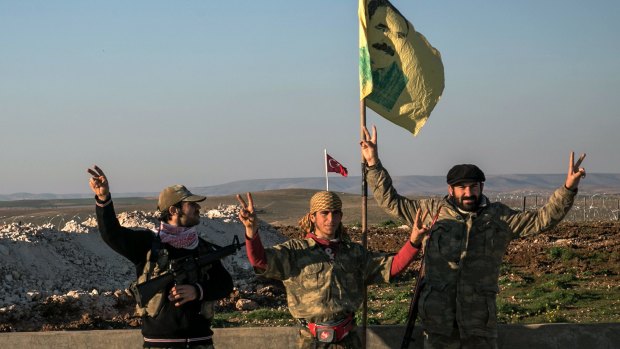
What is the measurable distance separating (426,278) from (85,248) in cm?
1730

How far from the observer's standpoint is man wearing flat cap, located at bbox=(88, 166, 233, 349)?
6.23 metres

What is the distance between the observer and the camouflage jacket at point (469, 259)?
21.7 feet

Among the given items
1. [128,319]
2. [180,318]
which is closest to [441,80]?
[180,318]

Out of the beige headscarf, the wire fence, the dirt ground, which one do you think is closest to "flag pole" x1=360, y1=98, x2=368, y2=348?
the beige headscarf

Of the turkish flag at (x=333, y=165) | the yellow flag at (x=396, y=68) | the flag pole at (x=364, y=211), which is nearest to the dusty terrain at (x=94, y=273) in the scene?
the turkish flag at (x=333, y=165)

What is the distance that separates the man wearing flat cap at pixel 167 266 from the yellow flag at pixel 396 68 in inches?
91.2

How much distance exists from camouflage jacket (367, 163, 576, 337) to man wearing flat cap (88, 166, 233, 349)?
59.8 inches

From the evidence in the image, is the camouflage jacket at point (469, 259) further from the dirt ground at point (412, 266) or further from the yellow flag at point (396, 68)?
the dirt ground at point (412, 266)

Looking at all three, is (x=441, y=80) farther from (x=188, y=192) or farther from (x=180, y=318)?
(x=180, y=318)

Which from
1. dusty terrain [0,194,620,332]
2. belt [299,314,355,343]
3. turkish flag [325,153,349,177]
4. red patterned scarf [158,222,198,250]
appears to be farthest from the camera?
turkish flag [325,153,349,177]

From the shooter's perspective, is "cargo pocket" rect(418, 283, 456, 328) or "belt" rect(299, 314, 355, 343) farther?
"cargo pocket" rect(418, 283, 456, 328)

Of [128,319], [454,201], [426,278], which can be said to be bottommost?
[128,319]

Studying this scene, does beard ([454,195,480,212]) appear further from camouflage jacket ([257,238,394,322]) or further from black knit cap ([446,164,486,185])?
camouflage jacket ([257,238,394,322])

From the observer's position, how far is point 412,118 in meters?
8.26
